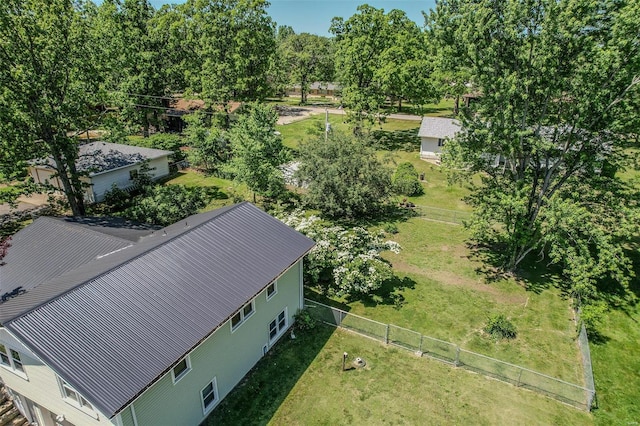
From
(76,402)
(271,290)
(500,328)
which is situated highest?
(271,290)

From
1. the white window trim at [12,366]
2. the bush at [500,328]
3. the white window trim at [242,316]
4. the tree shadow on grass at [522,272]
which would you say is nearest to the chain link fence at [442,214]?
the tree shadow on grass at [522,272]

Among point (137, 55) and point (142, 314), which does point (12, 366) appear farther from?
point (137, 55)

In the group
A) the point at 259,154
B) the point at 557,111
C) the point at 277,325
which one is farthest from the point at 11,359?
the point at 557,111

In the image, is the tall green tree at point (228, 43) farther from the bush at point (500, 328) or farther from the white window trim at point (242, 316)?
the bush at point (500, 328)

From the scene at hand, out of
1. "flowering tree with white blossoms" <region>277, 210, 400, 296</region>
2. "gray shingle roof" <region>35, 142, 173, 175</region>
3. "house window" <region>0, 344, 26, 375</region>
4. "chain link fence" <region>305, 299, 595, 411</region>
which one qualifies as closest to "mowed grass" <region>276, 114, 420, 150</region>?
"gray shingle roof" <region>35, 142, 173, 175</region>

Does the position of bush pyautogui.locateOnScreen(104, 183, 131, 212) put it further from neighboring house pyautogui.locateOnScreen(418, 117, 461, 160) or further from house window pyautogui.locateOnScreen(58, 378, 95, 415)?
neighboring house pyautogui.locateOnScreen(418, 117, 461, 160)

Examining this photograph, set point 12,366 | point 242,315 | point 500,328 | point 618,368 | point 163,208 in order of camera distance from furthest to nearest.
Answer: point 163,208, point 500,328, point 618,368, point 242,315, point 12,366
